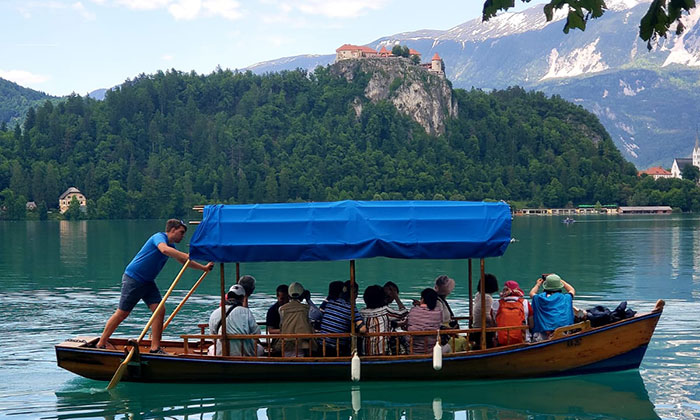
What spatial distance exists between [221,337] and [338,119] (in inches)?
7055

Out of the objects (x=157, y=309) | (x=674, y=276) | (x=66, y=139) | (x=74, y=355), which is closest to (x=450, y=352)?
(x=157, y=309)

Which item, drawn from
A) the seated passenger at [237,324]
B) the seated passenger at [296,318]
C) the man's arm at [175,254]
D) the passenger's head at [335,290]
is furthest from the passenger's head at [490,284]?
the man's arm at [175,254]

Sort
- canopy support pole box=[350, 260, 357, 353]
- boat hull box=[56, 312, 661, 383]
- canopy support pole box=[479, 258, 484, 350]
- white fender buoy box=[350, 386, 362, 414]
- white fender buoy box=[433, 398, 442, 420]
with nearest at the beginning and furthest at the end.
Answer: white fender buoy box=[433, 398, 442, 420], white fender buoy box=[350, 386, 362, 414], canopy support pole box=[350, 260, 357, 353], canopy support pole box=[479, 258, 484, 350], boat hull box=[56, 312, 661, 383]

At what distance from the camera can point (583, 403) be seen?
1282 cm

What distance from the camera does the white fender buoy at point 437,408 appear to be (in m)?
12.4

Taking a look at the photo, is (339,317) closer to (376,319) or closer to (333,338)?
(333,338)

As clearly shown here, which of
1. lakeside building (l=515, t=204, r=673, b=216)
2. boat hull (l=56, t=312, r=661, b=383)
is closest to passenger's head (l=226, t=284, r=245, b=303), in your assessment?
boat hull (l=56, t=312, r=661, b=383)

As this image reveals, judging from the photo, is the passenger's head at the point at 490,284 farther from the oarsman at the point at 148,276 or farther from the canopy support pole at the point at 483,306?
the oarsman at the point at 148,276

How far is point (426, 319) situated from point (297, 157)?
166240mm

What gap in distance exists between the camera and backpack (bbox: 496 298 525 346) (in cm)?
1374

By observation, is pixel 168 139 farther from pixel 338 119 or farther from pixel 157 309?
pixel 157 309

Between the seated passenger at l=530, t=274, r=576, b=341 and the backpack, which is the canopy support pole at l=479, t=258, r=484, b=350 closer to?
the backpack

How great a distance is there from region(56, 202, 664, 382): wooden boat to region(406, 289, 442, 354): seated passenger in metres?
0.19

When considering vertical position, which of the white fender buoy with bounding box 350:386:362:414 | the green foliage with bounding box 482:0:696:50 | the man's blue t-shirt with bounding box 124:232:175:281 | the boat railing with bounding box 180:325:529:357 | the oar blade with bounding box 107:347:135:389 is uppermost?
the green foliage with bounding box 482:0:696:50
